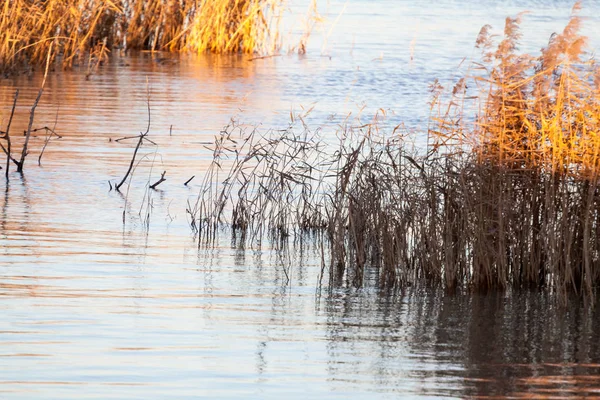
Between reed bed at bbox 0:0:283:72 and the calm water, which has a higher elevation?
reed bed at bbox 0:0:283:72

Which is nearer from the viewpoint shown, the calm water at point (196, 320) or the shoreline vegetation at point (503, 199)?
the calm water at point (196, 320)

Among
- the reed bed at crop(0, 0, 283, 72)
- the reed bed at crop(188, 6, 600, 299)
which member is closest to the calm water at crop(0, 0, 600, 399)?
the reed bed at crop(188, 6, 600, 299)

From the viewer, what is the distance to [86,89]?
18.1m

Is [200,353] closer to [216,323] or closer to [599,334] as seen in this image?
[216,323]

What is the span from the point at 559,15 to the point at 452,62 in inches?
510

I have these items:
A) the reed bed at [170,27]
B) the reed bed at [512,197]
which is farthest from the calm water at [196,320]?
the reed bed at [170,27]

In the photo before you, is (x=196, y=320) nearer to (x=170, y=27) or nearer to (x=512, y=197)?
(x=512, y=197)

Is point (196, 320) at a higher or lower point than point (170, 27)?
lower

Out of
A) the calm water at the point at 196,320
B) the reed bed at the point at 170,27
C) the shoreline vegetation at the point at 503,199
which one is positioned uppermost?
the reed bed at the point at 170,27

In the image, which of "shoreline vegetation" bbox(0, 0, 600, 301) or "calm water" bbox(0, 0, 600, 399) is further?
"shoreline vegetation" bbox(0, 0, 600, 301)

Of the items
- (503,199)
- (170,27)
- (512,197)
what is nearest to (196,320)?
(503,199)

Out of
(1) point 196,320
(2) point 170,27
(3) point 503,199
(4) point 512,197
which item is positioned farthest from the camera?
(2) point 170,27

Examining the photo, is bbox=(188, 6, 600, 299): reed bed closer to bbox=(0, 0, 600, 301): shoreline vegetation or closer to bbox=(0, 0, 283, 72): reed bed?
bbox=(0, 0, 600, 301): shoreline vegetation

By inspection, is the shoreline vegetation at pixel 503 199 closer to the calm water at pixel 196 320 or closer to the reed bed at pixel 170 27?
the calm water at pixel 196 320
